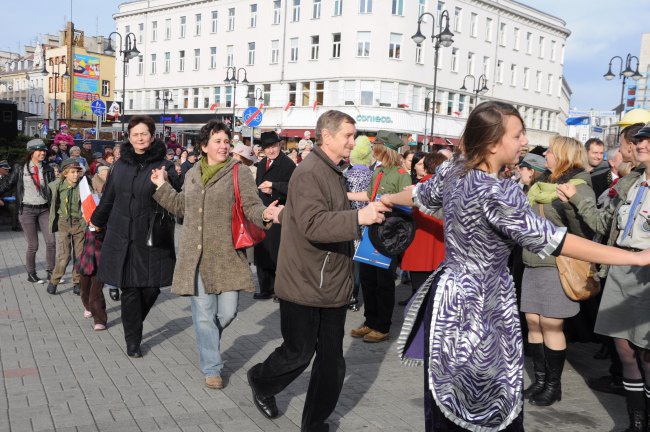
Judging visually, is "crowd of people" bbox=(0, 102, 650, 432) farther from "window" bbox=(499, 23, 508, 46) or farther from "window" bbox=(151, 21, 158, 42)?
"window" bbox=(151, 21, 158, 42)

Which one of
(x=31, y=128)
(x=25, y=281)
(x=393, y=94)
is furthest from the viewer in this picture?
(x=31, y=128)

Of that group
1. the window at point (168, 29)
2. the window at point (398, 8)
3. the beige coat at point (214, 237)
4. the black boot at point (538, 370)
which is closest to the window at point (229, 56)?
the window at point (168, 29)

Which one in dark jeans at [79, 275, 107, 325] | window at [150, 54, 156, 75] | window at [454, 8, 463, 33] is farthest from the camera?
window at [150, 54, 156, 75]

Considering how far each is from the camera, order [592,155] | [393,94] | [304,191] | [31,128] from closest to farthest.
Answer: [304,191]
[592,155]
[393,94]
[31,128]

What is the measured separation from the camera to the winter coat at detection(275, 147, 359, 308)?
148 inches

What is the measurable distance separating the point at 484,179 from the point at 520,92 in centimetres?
5713

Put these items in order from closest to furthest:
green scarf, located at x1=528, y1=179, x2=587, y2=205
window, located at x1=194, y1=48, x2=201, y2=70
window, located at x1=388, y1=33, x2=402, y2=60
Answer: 1. green scarf, located at x1=528, y1=179, x2=587, y2=205
2. window, located at x1=388, y1=33, x2=402, y2=60
3. window, located at x1=194, y1=48, x2=201, y2=70

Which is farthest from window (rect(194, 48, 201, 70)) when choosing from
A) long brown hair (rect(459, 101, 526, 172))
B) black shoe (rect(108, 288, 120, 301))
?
long brown hair (rect(459, 101, 526, 172))

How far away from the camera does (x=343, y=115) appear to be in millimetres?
3938

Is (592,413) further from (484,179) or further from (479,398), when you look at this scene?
(484,179)

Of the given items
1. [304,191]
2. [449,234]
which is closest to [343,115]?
[304,191]

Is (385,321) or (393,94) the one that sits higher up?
(393,94)

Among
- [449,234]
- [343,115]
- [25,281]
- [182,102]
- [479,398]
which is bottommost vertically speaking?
[25,281]

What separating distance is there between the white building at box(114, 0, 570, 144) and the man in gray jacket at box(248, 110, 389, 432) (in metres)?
40.6
